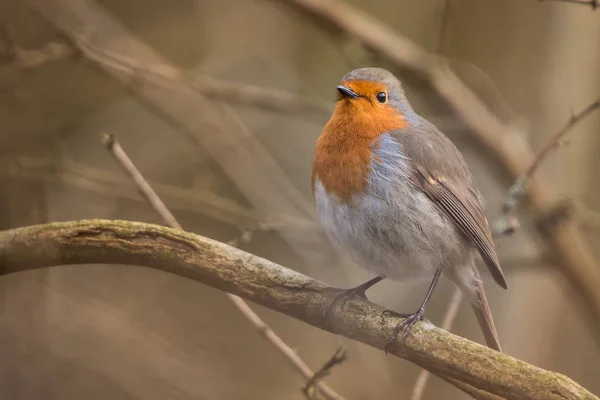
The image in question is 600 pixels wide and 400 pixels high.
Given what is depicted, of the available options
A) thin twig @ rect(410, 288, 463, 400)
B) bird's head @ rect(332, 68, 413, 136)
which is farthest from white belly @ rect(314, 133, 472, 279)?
thin twig @ rect(410, 288, 463, 400)

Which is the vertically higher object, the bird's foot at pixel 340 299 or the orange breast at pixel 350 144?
the orange breast at pixel 350 144

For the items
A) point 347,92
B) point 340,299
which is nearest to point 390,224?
point 340,299

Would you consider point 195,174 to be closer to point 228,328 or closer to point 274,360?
point 228,328

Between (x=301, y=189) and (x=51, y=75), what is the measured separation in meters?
2.30

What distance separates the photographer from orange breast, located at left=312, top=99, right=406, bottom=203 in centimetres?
351

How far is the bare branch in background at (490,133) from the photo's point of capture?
5.08 m

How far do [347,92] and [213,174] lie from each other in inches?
73.2

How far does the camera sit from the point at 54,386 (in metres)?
4.00

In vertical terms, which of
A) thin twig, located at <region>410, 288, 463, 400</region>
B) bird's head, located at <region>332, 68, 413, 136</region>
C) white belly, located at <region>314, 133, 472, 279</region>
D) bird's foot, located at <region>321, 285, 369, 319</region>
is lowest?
thin twig, located at <region>410, 288, 463, 400</region>

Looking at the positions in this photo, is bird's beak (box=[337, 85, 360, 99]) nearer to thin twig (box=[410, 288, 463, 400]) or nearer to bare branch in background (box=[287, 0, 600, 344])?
thin twig (box=[410, 288, 463, 400])

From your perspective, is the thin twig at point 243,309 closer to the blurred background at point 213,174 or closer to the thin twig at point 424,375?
the thin twig at point 424,375

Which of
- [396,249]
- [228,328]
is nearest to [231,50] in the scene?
[228,328]

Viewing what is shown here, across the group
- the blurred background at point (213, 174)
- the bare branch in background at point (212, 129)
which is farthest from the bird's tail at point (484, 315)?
the bare branch in background at point (212, 129)

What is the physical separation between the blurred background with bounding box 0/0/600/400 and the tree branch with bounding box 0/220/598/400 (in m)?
0.97
